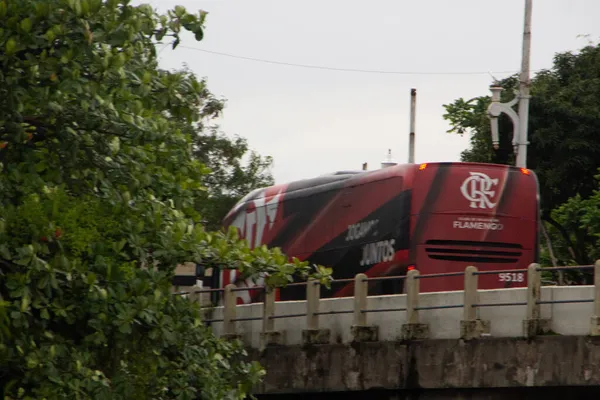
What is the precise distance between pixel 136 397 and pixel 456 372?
5.39 meters

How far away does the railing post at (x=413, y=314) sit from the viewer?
853 inches

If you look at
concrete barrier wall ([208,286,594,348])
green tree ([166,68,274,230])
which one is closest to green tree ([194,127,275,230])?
green tree ([166,68,274,230])

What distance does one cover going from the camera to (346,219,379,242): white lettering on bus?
26278 mm

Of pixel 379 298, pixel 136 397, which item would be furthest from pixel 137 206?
pixel 379 298

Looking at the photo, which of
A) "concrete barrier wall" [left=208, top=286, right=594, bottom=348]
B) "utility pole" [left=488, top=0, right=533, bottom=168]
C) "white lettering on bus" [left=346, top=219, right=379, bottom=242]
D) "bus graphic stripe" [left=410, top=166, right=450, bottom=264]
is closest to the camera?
"concrete barrier wall" [left=208, top=286, right=594, bottom=348]

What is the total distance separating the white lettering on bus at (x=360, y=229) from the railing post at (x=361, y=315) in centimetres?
296

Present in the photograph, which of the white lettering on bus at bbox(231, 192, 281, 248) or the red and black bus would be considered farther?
→ the white lettering on bus at bbox(231, 192, 281, 248)

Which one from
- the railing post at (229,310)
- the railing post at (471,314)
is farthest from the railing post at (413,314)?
the railing post at (229,310)

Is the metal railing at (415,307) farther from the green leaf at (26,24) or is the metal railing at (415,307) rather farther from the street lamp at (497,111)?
the street lamp at (497,111)

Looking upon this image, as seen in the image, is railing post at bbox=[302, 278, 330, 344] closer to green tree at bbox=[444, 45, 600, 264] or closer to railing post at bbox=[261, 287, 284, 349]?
railing post at bbox=[261, 287, 284, 349]

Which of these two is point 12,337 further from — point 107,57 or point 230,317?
point 230,317

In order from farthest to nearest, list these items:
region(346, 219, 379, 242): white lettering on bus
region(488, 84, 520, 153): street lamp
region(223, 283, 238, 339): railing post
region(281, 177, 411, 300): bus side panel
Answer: region(488, 84, 520, 153): street lamp, region(223, 283, 238, 339): railing post, region(346, 219, 379, 242): white lettering on bus, region(281, 177, 411, 300): bus side panel

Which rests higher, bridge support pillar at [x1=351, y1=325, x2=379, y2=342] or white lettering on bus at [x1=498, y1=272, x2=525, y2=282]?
white lettering on bus at [x1=498, y1=272, x2=525, y2=282]

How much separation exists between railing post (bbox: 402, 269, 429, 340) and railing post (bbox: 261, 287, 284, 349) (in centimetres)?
408
